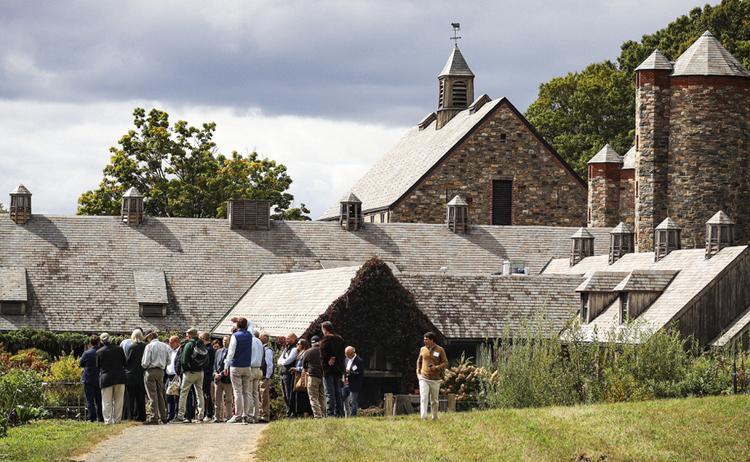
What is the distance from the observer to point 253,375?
29.0 m

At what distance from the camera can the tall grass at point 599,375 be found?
33562 mm

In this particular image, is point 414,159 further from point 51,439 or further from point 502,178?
point 51,439

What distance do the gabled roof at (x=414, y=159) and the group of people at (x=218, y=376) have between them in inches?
1646

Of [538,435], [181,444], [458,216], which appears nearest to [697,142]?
[458,216]

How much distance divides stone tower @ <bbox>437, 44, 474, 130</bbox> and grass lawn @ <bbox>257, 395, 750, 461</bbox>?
55878mm

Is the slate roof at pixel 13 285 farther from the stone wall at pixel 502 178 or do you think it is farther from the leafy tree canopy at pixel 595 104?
the leafy tree canopy at pixel 595 104

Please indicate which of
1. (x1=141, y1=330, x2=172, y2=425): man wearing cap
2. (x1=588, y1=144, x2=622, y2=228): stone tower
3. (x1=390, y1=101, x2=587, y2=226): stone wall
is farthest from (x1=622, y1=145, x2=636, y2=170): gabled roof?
(x1=141, y1=330, x2=172, y2=425): man wearing cap

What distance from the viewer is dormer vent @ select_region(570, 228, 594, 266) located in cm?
6419

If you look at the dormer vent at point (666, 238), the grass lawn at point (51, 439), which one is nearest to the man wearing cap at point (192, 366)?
the grass lawn at point (51, 439)

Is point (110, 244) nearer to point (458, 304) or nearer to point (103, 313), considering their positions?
point (103, 313)

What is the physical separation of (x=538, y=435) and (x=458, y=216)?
4386 centimetres

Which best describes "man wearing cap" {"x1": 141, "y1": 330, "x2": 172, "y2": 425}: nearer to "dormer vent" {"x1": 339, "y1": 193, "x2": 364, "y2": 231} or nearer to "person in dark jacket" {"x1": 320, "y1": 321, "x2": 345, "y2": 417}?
"person in dark jacket" {"x1": 320, "y1": 321, "x2": 345, "y2": 417}

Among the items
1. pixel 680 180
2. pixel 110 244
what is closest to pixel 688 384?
pixel 680 180

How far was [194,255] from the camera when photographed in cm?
6362
